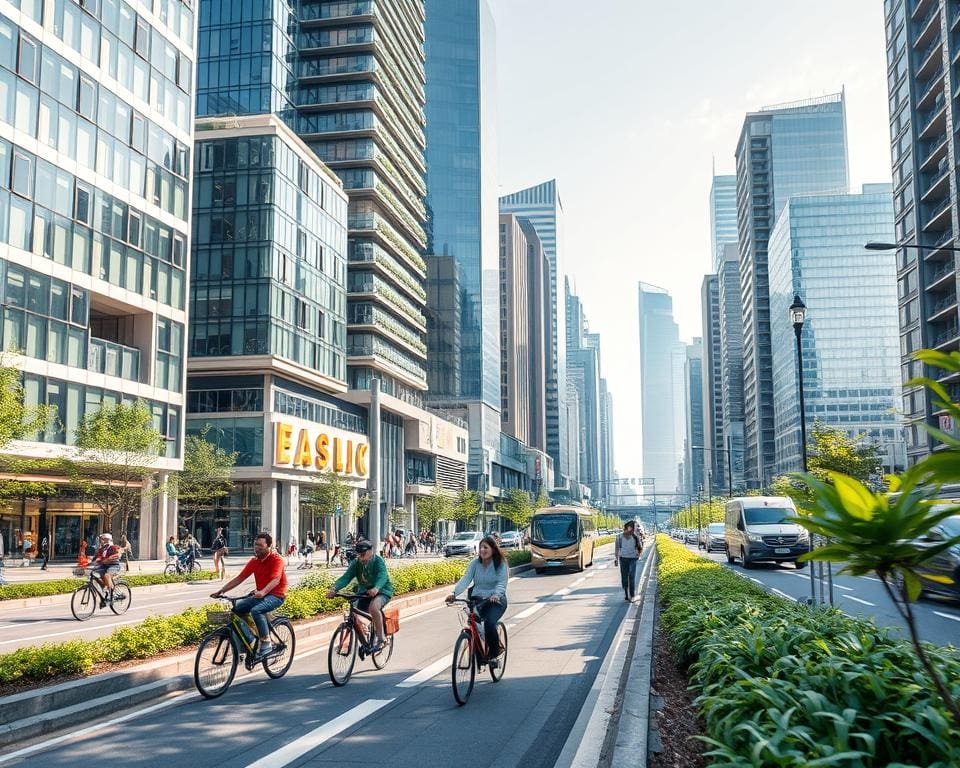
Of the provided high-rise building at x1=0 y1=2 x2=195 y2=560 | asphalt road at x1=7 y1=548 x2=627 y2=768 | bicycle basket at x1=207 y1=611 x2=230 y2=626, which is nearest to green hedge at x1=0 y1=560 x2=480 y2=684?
asphalt road at x1=7 y1=548 x2=627 y2=768

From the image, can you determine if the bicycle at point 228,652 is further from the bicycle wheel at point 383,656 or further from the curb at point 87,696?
the bicycle wheel at point 383,656

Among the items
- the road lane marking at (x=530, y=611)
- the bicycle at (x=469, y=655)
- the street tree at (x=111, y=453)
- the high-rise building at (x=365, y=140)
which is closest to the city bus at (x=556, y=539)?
the road lane marking at (x=530, y=611)

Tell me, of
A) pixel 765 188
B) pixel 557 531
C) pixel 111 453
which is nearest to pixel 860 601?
pixel 557 531

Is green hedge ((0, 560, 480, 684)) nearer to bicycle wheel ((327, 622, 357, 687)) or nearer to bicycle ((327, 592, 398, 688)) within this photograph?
bicycle ((327, 592, 398, 688))

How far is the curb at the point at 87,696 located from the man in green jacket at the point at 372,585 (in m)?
1.68

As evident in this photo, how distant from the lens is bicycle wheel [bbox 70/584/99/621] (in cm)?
1895

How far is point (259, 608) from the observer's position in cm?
1052

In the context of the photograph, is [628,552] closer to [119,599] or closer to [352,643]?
[352,643]

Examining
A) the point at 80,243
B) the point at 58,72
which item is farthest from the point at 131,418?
the point at 58,72

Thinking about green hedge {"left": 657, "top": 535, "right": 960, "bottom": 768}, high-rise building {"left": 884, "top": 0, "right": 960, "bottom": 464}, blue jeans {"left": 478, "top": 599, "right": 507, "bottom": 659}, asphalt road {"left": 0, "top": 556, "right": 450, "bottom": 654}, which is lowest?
asphalt road {"left": 0, "top": 556, "right": 450, "bottom": 654}

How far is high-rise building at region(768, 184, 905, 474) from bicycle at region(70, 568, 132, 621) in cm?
12817

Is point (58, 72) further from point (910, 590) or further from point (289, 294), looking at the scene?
point (910, 590)

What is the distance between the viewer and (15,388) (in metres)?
25.7

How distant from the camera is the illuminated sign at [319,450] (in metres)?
54.8
